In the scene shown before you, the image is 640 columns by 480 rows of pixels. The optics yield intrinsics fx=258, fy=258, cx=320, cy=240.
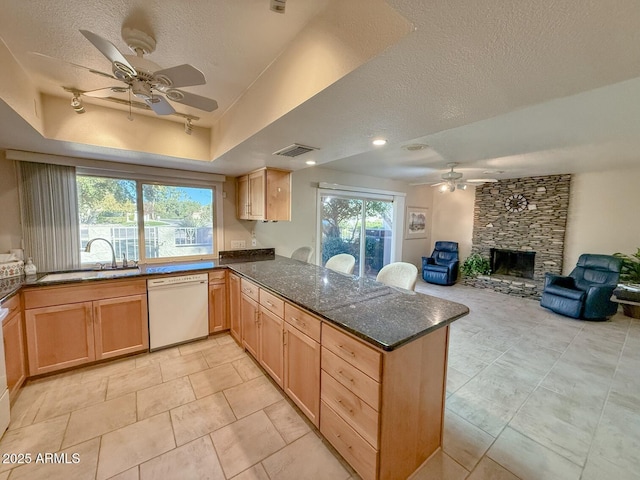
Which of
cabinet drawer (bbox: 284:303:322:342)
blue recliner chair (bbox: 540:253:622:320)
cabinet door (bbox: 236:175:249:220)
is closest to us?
cabinet drawer (bbox: 284:303:322:342)

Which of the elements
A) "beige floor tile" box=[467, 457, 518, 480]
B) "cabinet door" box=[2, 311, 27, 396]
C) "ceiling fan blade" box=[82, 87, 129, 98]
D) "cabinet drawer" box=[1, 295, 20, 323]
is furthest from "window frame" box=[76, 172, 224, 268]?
"beige floor tile" box=[467, 457, 518, 480]

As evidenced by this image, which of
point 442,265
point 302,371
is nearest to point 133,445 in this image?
point 302,371

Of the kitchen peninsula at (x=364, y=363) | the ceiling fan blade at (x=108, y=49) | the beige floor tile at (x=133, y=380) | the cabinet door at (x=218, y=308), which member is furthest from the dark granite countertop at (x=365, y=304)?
the ceiling fan blade at (x=108, y=49)

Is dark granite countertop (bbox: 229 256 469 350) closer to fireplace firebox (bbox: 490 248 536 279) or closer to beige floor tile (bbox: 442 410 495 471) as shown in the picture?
beige floor tile (bbox: 442 410 495 471)

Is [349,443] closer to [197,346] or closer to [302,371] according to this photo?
[302,371]

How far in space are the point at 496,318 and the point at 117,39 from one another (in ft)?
17.1

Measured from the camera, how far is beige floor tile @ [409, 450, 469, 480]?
1.51m

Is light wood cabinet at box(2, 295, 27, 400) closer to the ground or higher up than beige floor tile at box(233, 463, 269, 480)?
higher up

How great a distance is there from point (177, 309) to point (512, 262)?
6.73 metres

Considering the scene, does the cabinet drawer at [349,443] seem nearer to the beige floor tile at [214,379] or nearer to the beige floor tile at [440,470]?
the beige floor tile at [440,470]

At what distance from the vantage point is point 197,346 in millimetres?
2994

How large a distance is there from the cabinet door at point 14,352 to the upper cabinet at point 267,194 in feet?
7.47

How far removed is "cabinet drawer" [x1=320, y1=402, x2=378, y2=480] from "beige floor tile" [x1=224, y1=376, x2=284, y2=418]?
615 mm

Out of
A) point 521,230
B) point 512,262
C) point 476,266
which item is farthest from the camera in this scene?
point 512,262
